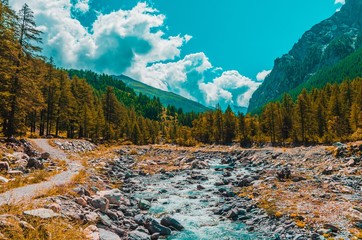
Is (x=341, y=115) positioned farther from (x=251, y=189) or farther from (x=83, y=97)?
(x=83, y=97)

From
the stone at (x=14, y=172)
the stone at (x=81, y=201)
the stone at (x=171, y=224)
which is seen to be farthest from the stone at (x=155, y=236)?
the stone at (x=14, y=172)

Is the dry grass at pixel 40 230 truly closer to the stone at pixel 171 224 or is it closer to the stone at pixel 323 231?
the stone at pixel 171 224

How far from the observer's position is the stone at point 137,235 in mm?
14047

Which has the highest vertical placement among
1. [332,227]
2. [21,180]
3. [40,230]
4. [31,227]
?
[21,180]

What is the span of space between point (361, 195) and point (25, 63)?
129 feet

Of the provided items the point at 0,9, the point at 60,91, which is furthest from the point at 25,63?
the point at 60,91

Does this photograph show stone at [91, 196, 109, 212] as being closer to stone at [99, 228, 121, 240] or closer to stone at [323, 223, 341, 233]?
stone at [99, 228, 121, 240]

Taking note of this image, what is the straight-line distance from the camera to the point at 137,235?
1431 cm

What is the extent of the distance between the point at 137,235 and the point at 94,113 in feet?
219

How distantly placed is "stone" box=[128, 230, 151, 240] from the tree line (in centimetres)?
2298

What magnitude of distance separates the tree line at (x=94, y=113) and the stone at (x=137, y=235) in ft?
75.4

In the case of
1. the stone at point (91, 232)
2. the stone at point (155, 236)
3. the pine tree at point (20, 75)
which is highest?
the pine tree at point (20, 75)

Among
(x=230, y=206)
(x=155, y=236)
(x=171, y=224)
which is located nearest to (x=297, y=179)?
(x=230, y=206)

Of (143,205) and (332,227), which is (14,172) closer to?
(143,205)
